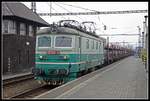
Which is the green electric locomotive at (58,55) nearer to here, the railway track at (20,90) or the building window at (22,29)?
the railway track at (20,90)

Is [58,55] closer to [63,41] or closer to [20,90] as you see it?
[63,41]

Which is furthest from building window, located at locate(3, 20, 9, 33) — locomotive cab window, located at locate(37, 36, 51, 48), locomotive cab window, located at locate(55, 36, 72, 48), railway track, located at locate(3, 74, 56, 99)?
locomotive cab window, located at locate(55, 36, 72, 48)

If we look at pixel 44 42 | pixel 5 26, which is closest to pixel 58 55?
pixel 44 42

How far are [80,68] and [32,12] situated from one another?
57.6 ft

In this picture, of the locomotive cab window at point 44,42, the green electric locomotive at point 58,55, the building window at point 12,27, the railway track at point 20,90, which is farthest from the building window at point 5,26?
the locomotive cab window at point 44,42

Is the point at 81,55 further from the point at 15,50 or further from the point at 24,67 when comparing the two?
the point at 24,67

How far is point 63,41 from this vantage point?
17078 mm

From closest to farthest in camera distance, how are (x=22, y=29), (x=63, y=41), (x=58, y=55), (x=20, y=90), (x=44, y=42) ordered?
(x=20, y=90) < (x=58, y=55) < (x=63, y=41) < (x=44, y=42) < (x=22, y=29)

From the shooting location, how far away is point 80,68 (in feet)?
59.9

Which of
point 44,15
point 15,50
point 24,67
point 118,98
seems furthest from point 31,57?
point 118,98

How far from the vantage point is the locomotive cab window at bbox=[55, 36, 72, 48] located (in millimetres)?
16984

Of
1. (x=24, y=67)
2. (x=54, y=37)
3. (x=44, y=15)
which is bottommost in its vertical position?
(x=24, y=67)

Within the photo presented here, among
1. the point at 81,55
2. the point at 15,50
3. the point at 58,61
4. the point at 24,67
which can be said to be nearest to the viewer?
the point at 58,61

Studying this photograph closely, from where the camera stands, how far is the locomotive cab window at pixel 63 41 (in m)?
17.0
